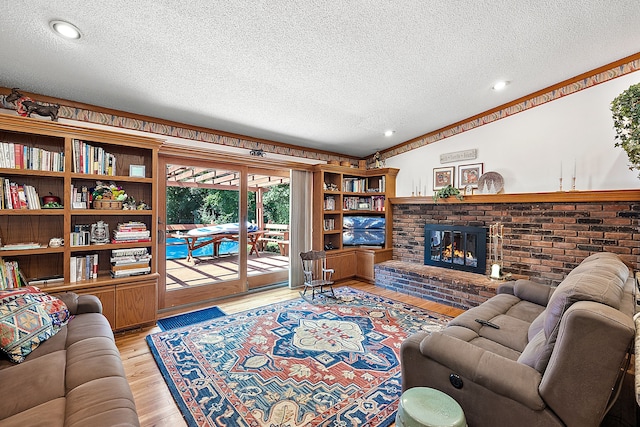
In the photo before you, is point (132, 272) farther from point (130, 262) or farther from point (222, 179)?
point (222, 179)

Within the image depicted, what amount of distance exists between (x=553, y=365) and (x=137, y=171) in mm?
3894

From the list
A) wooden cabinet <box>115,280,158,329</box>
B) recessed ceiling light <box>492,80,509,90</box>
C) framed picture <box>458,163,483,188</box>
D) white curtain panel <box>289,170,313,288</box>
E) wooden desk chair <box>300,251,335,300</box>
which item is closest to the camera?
wooden cabinet <box>115,280,158,329</box>

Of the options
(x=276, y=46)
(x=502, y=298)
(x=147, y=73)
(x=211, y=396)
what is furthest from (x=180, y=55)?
(x=502, y=298)

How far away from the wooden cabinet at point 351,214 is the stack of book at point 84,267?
10.2ft

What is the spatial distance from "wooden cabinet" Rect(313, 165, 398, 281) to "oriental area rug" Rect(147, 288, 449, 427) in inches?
60.8

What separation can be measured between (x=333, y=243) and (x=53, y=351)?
13.9ft

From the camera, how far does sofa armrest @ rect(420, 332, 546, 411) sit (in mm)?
1333

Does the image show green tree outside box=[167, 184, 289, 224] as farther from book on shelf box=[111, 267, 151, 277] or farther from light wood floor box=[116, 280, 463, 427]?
light wood floor box=[116, 280, 463, 427]

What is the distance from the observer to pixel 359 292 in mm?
4637

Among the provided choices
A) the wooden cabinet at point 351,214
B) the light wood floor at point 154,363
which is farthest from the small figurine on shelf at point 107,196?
the wooden cabinet at point 351,214

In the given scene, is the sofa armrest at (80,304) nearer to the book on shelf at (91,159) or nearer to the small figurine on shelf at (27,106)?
the book on shelf at (91,159)

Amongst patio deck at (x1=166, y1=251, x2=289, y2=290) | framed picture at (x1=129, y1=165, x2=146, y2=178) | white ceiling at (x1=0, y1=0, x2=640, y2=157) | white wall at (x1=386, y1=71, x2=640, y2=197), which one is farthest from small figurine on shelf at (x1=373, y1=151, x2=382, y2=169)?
framed picture at (x1=129, y1=165, x2=146, y2=178)

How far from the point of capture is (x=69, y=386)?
1486mm

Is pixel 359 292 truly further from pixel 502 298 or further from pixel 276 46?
pixel 276 46
